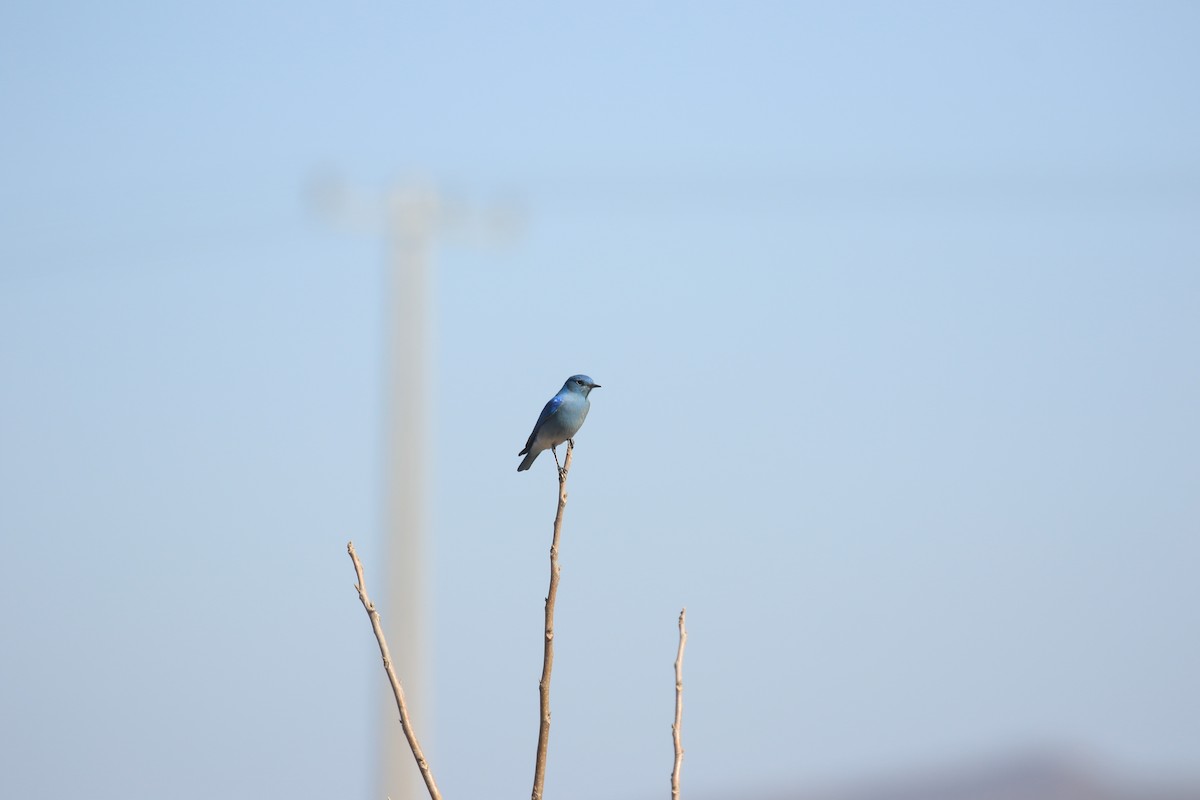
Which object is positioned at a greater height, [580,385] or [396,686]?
[580,385]

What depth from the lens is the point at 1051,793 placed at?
89.9 meters

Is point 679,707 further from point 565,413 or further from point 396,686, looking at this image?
point 565,413

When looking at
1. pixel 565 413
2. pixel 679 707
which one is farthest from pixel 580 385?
pixel 679 707

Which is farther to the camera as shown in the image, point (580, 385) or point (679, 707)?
point (580, 385)

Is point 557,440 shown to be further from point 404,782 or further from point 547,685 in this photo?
point 404,782

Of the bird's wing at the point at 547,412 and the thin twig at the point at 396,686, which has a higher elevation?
the bird's wing at the point at 547,412

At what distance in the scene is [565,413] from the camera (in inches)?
268

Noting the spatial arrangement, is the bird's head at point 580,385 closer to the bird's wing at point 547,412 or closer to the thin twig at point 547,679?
the bird's wing at point 547,412

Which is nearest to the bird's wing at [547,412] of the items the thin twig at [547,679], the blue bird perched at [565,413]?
the blue bird perched at [565,413]

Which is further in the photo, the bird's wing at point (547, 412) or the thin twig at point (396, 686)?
the bird's wing at point (547, 412)

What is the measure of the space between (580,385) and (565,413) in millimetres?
123

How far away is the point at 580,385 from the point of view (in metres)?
6.86

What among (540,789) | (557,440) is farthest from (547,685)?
(557,440)

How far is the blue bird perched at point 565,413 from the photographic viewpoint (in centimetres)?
682
